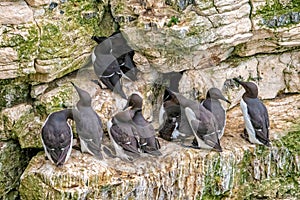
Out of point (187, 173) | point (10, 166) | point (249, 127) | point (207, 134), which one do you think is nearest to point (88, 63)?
point (10, 166)

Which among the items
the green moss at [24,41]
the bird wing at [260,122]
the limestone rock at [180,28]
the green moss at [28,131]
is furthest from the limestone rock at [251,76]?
the green moss at [24,41]

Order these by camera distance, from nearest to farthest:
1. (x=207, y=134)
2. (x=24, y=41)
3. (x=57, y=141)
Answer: (x=57, y=141) < (x=24, y=41) < (x=207, y=134)

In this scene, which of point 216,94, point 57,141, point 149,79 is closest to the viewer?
point 57,141

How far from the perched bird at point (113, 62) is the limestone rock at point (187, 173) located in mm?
1038

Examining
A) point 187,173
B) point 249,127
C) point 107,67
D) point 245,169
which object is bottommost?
point 245,169

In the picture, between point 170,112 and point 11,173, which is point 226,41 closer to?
point 170,112

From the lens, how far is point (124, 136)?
7613 mm

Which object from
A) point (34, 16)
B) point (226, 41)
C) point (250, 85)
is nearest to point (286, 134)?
point (250, 85)

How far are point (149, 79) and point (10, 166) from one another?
7.09 feet

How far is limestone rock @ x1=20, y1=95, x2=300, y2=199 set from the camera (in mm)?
7309

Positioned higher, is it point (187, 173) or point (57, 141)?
point (57, 141)

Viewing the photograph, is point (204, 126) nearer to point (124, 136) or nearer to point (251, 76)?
point (124, 136)

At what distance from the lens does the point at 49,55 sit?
7.82m

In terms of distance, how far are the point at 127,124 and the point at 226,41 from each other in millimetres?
1733
